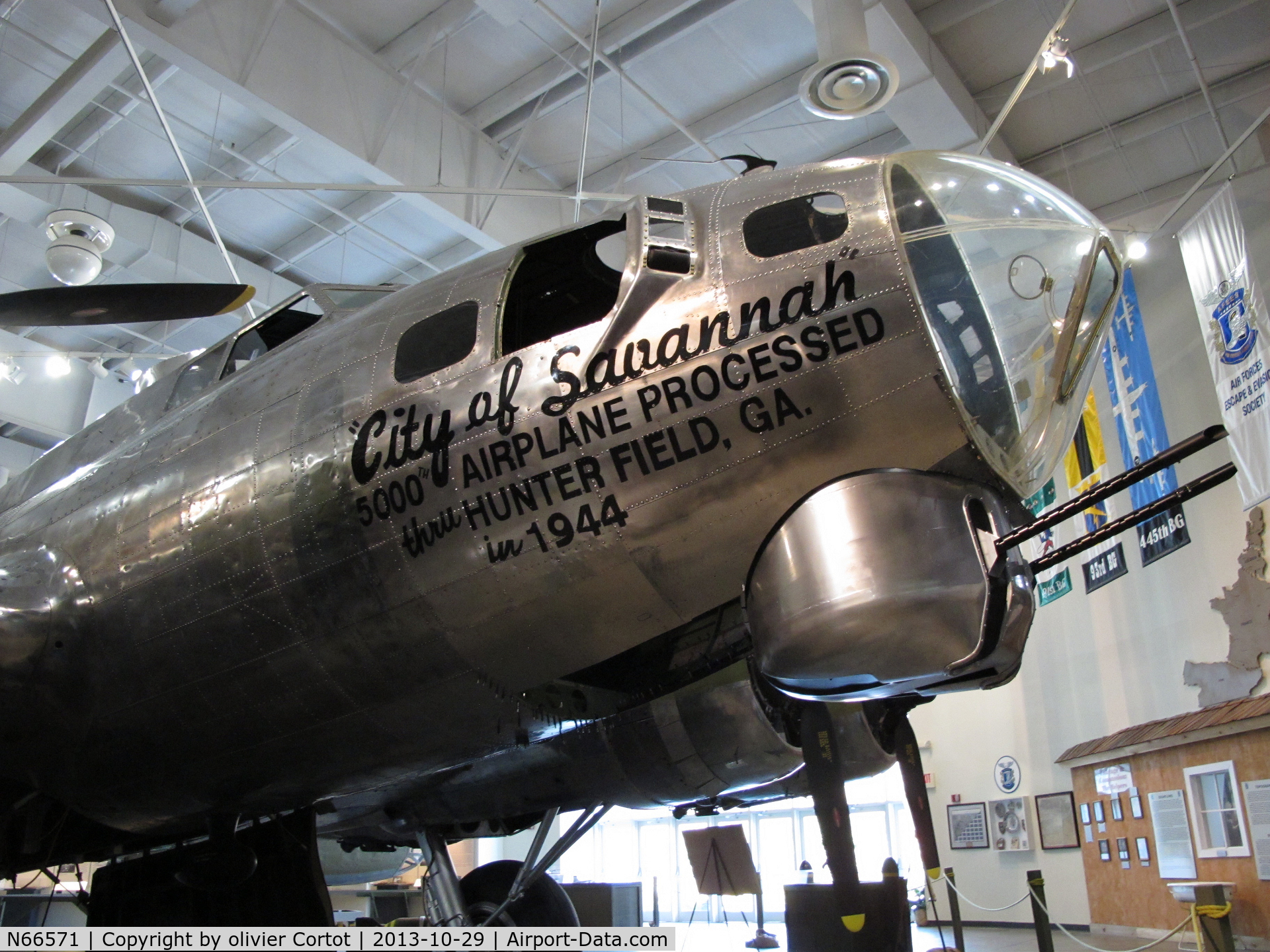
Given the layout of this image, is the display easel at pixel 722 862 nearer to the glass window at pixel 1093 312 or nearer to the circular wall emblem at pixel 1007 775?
the circular wall emblem at pixel 1007 775

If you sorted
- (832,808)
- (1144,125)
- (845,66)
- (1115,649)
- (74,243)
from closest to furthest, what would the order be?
(832,808) < (845,66) < (74,243) < (1144,125) < (1115,649)

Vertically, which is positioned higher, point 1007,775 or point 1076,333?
point 1076,333

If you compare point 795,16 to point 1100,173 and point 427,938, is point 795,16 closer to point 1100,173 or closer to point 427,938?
point 1100,173

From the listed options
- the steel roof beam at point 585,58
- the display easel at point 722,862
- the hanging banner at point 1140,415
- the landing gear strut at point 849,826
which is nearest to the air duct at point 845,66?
the steel roof beam at point 585,58

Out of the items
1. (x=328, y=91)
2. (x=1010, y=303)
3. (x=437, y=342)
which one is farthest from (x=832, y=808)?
(x=328, y=91)

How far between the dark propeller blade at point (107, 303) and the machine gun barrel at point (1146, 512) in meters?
7.26

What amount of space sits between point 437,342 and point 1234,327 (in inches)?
441

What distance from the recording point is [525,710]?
177 inches

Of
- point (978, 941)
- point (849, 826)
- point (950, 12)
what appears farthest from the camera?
point (978, 941)

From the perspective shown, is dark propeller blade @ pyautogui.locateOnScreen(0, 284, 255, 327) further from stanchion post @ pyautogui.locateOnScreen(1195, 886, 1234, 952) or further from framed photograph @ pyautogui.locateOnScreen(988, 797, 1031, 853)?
framed photograph @ pyautogui.locateOnScreen(988, 797, 1031, 853)

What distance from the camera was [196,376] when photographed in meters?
6.05

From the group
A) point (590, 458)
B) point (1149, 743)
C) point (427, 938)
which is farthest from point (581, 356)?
point (1149, 743)

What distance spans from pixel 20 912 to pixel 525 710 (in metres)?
19.9

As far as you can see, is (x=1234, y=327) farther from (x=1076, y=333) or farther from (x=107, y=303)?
(x=107, y=303)
